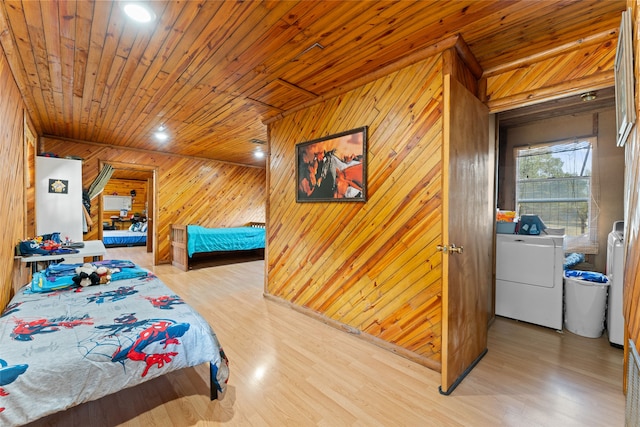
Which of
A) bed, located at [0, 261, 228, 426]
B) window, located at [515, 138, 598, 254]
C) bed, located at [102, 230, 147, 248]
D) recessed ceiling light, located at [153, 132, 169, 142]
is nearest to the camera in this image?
bed, located at [0, 261, 228, 426]

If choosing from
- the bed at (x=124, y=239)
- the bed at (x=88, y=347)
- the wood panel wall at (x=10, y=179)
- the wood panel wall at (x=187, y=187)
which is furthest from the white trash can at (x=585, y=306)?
the bed at (x=124, y=239)

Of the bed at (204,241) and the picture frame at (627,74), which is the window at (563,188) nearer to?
the picture frame at (627,74)

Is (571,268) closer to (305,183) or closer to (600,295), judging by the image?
(600,295)

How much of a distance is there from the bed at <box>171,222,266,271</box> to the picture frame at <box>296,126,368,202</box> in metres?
3.17

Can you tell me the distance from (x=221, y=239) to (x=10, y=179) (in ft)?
11.6

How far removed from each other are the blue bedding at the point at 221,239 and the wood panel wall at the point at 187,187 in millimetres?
883

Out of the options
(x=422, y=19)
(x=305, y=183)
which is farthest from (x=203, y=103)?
(x=422, y=19)

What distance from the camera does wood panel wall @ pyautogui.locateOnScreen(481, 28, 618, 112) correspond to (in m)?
1.89

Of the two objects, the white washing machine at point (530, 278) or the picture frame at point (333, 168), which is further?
the white washing machine at point (530, 278)

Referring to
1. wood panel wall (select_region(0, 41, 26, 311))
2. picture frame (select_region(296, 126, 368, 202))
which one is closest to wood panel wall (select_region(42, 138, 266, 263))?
wood panel wall (select_region(0, 41, 26, 311))

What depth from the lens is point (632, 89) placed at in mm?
1362

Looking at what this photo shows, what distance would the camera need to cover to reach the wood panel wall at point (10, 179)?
211 centimetres

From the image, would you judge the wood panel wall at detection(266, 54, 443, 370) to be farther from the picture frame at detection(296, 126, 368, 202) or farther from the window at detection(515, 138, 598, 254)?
the window at detection(515, 138, 598, 254)

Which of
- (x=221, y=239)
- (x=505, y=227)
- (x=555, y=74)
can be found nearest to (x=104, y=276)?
(x=221, y=239)
